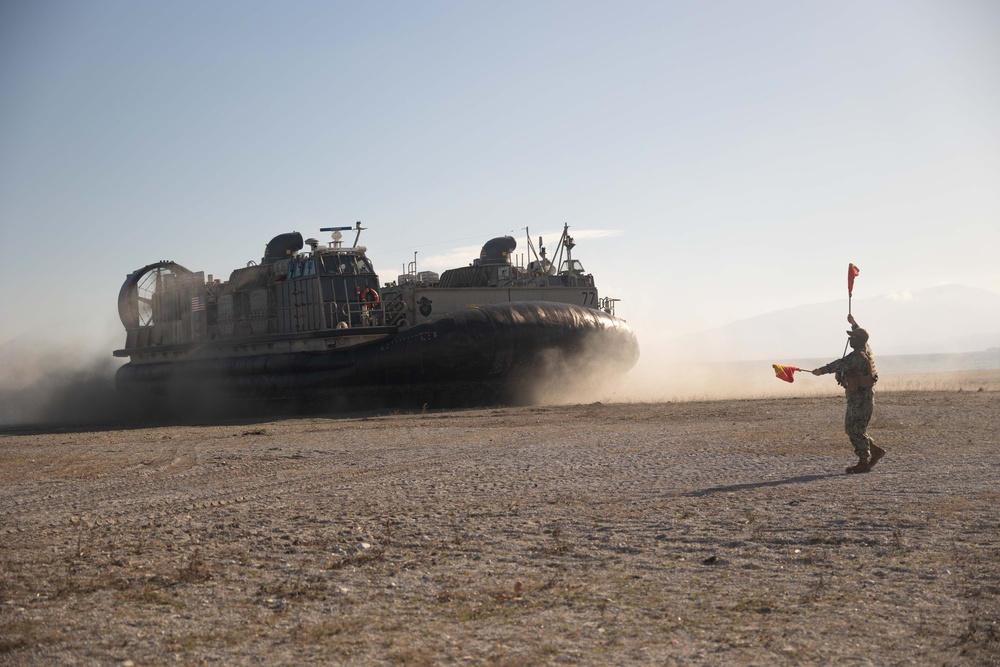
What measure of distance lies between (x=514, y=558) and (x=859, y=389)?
4.19 m

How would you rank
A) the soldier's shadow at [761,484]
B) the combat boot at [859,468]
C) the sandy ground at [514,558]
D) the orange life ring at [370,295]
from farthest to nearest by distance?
1. the orange life ring at [370,295]
2. the combat boot at [859,468]
3. the soldier's shadow at [761,484]
4. the sandy ground at [514,558]

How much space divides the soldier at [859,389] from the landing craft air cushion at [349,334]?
9038 millimetres

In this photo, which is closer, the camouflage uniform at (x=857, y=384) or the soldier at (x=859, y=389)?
the soldier at (x=859, y=389)

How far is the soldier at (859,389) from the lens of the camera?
6.91 m

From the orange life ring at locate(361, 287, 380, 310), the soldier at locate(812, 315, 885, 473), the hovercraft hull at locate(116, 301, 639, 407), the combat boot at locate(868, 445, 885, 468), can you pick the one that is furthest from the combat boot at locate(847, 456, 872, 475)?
the orange life ring at locate(361, 287, 380, 310)

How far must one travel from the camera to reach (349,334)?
54.5 ft

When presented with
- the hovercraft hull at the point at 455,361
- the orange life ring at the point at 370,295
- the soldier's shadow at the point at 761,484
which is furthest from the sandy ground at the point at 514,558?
the orange life ring at the point at 370,295

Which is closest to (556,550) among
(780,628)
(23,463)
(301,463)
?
(780,628)

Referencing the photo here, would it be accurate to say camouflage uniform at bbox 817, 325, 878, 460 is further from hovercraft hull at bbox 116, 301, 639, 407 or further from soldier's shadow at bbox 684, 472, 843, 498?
hovercraft hull at bbox 116, 301, 639, 407

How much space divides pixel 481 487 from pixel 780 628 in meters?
3.38

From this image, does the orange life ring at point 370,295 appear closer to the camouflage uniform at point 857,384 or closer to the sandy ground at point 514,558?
the sandy ground at point 514,558

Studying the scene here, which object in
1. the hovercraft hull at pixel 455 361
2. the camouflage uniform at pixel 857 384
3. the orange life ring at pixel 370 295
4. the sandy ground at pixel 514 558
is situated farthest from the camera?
the orange life ring at pixel 370 295

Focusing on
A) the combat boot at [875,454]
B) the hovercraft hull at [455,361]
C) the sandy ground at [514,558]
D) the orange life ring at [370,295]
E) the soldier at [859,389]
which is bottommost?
the sandy ground at [514,558]

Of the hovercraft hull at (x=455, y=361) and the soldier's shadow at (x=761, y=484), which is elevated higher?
the hovercraft hull at (x=455, y=361)
